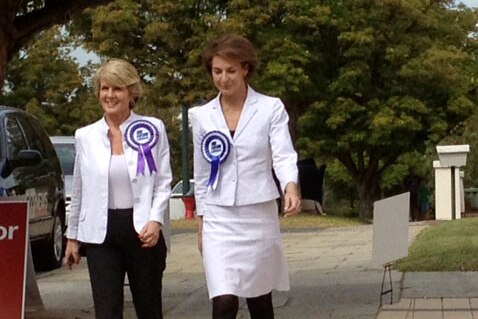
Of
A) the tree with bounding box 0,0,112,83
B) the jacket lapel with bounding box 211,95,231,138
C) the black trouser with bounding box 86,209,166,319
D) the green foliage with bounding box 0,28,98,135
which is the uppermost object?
the green foliage with bounding box 0,28,98,135

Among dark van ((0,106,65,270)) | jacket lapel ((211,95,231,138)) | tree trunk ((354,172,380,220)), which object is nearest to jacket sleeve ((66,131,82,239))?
jacket lapel ((211,95,231,138))

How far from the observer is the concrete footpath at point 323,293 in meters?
8.90

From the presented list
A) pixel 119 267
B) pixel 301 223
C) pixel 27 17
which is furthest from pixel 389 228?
pixel 301 223

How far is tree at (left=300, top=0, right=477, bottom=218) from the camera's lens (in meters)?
32.8

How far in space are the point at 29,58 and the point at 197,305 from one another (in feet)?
104

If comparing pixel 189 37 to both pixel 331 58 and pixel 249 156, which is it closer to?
pixel 331 58

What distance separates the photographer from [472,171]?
46.8m

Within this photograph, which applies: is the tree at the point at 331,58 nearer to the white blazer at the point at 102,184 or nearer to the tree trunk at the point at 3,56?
the tree trunk at the point at 3,56

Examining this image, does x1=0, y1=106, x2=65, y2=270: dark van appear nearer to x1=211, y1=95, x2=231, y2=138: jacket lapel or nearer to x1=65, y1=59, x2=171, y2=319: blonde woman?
x1=65, y1=59, x2=171, y2=319: blonde woman

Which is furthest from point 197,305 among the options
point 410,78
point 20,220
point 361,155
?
point 361,155

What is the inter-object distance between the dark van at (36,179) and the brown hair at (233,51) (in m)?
5.98

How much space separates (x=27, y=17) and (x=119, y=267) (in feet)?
11.8

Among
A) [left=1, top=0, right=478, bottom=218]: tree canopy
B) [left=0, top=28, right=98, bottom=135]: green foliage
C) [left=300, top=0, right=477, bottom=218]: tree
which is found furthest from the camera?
[left=0, top=28, right=98, bottom=135]: green foliage

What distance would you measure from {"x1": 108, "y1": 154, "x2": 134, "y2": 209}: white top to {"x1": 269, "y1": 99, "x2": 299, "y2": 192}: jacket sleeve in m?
0.72
